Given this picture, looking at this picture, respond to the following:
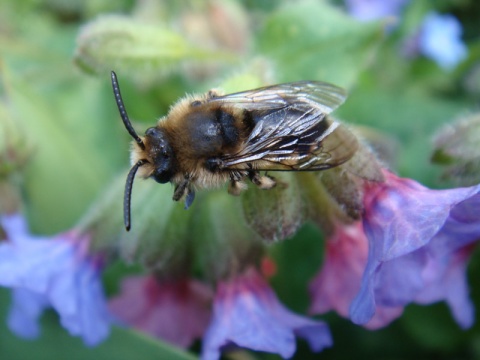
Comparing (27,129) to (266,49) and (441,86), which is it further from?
(441,86)

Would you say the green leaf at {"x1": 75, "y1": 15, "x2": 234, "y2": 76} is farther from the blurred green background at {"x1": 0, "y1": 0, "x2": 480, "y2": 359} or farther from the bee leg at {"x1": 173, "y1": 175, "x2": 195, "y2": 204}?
the bee leg at {"x1": 173, "y1": 175, "x2": 195, "y2": 204}

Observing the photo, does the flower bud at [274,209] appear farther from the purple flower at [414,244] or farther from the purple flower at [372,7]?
the purple flower at [372,7]

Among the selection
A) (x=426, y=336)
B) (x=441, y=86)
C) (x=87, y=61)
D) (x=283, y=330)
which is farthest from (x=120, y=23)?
(x=441, y=86)

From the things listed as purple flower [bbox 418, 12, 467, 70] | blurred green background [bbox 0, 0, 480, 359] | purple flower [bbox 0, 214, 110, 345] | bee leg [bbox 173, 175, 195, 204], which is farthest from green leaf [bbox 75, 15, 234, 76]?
purple flower [bbox 418, 12, 467, 70]

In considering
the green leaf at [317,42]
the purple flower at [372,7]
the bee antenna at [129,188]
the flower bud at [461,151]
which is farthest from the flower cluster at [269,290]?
the purple flower at [372,7]

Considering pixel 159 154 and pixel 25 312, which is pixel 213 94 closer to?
pixel 159 154
